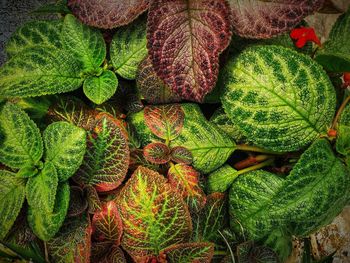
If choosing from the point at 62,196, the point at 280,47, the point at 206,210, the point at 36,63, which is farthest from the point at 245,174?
the point at 36,63

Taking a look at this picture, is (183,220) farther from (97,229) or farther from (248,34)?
(248,34)

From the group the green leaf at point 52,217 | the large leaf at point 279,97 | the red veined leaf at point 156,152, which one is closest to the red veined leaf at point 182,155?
the red veined leaf at point 156,152

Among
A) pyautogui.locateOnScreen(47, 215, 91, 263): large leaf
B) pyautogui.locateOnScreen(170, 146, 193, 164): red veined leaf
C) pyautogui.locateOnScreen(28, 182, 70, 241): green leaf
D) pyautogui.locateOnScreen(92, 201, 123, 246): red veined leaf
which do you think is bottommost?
pyautogui.locateOnScreen(47, 215, 91, 263): large leaf

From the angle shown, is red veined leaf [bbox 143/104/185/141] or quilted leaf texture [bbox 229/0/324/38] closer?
quilted leaf texture [bbox 229/0/324/38]

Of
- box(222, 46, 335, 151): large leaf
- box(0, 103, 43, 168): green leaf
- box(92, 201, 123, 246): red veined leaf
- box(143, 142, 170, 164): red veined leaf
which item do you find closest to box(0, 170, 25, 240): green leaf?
box(0, 103, 43, 168): green leaf

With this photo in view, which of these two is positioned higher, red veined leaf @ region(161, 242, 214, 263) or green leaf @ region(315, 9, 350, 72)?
green leaf @ region(315, 9, 350, 72)

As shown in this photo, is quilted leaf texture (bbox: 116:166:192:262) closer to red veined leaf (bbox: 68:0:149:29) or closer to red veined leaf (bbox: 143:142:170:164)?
red veined leaf (bbox: 143:142:170:164)

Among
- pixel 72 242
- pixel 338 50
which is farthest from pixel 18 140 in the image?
pixel 338 50
